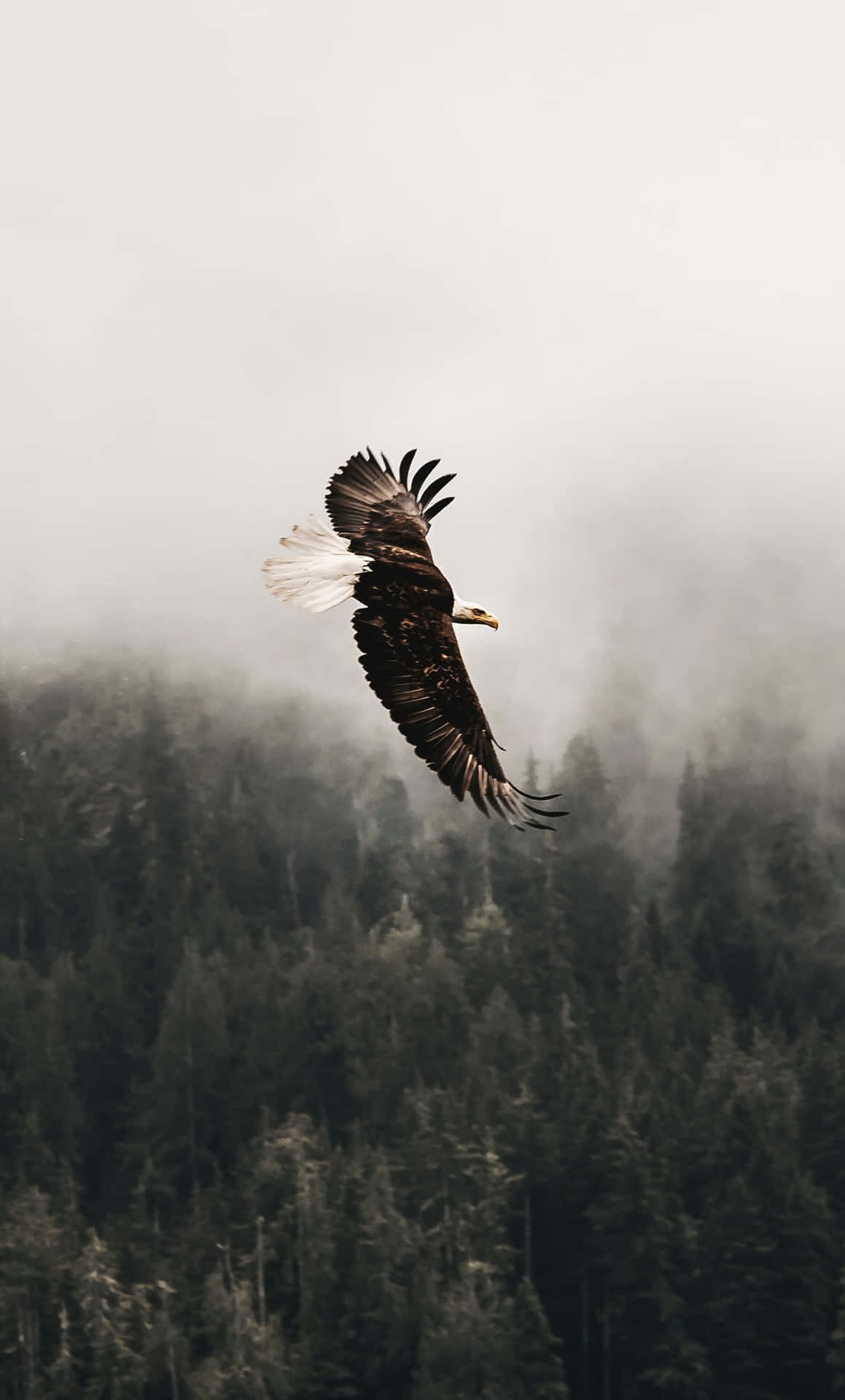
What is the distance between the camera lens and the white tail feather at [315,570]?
67.1ft

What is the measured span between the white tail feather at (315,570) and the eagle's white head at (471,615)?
87cm

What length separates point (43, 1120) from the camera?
589 ft

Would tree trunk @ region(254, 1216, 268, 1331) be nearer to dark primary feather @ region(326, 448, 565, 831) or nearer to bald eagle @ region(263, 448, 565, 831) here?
bald eagle @ region(263, 448, 565, 831)

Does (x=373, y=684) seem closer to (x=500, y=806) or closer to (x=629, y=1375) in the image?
(x=500, y=806)

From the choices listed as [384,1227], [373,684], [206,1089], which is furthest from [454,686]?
[206,1089]

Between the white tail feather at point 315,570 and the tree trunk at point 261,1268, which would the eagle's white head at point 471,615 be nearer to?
the white tail feather at point 315,570

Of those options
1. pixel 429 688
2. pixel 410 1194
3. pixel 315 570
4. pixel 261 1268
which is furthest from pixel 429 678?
pixel 410 1194

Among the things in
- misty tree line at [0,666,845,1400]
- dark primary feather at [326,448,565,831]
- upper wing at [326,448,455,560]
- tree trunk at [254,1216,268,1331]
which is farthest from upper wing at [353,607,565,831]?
tree trunk at [254,1216,268,1331]

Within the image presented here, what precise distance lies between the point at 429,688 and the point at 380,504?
11.5ft

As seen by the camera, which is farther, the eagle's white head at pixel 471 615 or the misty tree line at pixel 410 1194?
the misty tree line at pixel 410 1194

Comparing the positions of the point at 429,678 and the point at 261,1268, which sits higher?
the point at 261,1268

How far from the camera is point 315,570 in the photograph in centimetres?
2089

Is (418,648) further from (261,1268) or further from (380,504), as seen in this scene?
(261,1268)

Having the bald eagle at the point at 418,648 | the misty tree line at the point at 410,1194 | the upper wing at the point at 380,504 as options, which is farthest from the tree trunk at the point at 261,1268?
the bald eagle at the point at 418,648
